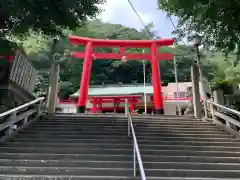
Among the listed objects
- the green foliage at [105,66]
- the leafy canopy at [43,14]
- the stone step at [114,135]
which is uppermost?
the green foliage at [105,66]

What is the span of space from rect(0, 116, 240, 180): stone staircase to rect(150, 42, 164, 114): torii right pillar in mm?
5232

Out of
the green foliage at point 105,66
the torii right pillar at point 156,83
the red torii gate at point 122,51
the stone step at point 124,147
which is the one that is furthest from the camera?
the green foliage at point 105,66

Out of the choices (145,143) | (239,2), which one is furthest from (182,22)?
(145,143)

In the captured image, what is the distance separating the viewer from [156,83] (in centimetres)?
1497

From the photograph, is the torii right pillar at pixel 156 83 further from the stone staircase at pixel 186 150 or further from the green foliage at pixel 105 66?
the green foliage at pixel 105 66

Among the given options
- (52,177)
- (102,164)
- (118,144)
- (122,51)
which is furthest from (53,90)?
(122,51)

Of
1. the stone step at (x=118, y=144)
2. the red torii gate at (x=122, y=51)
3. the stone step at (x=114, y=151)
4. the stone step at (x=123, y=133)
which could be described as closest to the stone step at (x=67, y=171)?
the stone step at (x=114, y=151)

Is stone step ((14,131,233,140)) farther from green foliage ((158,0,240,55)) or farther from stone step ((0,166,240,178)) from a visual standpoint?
green foliage ((158,0,240,55))

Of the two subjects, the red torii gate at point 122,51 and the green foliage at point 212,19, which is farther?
A: the red torii gate at point 122,51

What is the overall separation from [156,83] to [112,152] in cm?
924

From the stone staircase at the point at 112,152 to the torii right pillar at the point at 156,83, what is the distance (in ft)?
17.2

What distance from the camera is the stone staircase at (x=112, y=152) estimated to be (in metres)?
5.04

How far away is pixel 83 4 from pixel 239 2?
163 inches

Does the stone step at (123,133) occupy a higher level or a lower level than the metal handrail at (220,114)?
lower
